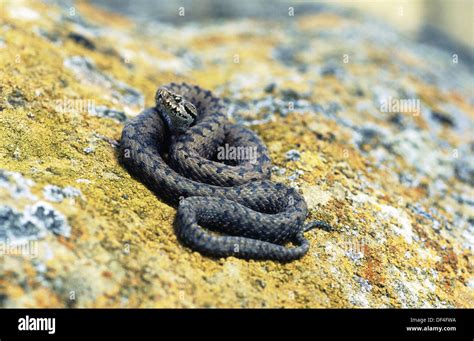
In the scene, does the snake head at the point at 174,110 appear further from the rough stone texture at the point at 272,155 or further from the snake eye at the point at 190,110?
the rough stone texture at the point at 272,155

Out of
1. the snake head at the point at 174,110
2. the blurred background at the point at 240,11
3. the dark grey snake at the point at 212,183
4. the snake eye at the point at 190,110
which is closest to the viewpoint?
the dark grey snake at the point at 212,183

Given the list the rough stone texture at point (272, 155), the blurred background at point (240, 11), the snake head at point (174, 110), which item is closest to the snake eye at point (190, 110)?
the snake head at point (174, 110)

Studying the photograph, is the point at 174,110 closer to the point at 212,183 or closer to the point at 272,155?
the point at 212,183

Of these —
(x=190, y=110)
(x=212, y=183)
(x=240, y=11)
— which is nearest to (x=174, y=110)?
(x=190, y=110)

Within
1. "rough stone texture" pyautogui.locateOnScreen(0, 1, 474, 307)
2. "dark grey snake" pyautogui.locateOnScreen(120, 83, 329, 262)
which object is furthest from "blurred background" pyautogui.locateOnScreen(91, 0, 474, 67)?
"dark grey snake" pyautogui.locateOnScreen(120, 83, 329, 262)

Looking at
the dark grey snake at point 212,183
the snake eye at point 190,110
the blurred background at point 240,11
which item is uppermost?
the blurred background at point 240,11

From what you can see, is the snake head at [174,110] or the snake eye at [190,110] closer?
the snake head at [174,110]
